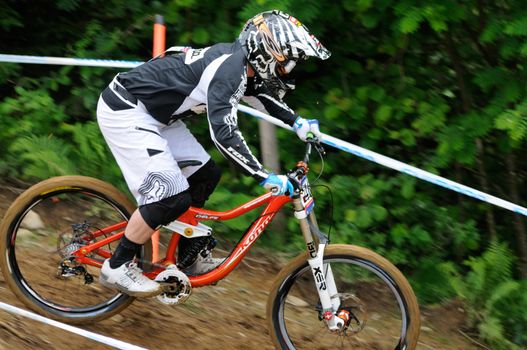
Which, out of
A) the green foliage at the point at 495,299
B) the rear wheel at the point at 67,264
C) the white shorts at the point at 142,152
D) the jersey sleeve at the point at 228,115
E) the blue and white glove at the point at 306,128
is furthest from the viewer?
the green foliage at the point at 495,299

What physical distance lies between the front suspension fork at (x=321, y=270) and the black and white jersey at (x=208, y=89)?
470mm

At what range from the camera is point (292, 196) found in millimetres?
4059

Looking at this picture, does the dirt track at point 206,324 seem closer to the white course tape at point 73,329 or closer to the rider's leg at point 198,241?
the white course tape at point 73,329

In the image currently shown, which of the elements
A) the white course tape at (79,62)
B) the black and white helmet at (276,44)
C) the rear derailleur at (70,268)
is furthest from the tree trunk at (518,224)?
the rear derailleur at (70,268)

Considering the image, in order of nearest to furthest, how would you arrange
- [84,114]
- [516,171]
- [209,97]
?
1. [209,97]
2. [516,171]
3. [84,114]

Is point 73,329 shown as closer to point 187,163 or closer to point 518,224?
point 187,163

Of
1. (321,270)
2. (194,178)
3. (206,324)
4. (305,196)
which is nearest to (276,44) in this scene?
(305,196)

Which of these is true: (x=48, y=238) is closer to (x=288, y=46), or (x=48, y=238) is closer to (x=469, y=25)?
(x=288, y=46)

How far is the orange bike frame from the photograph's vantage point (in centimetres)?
429

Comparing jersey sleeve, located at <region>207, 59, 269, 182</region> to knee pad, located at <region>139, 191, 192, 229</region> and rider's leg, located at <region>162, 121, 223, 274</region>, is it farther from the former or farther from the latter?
rider's leg, located at <region>162, 121, 223, 274</region>

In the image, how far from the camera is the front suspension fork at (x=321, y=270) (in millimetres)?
4156

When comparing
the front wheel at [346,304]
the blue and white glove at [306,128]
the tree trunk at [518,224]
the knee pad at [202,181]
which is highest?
the blue and white glove at [306,128]

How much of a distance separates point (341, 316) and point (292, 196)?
773 mm

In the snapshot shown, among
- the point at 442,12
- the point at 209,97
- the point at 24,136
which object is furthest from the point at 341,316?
the point at 24,136
